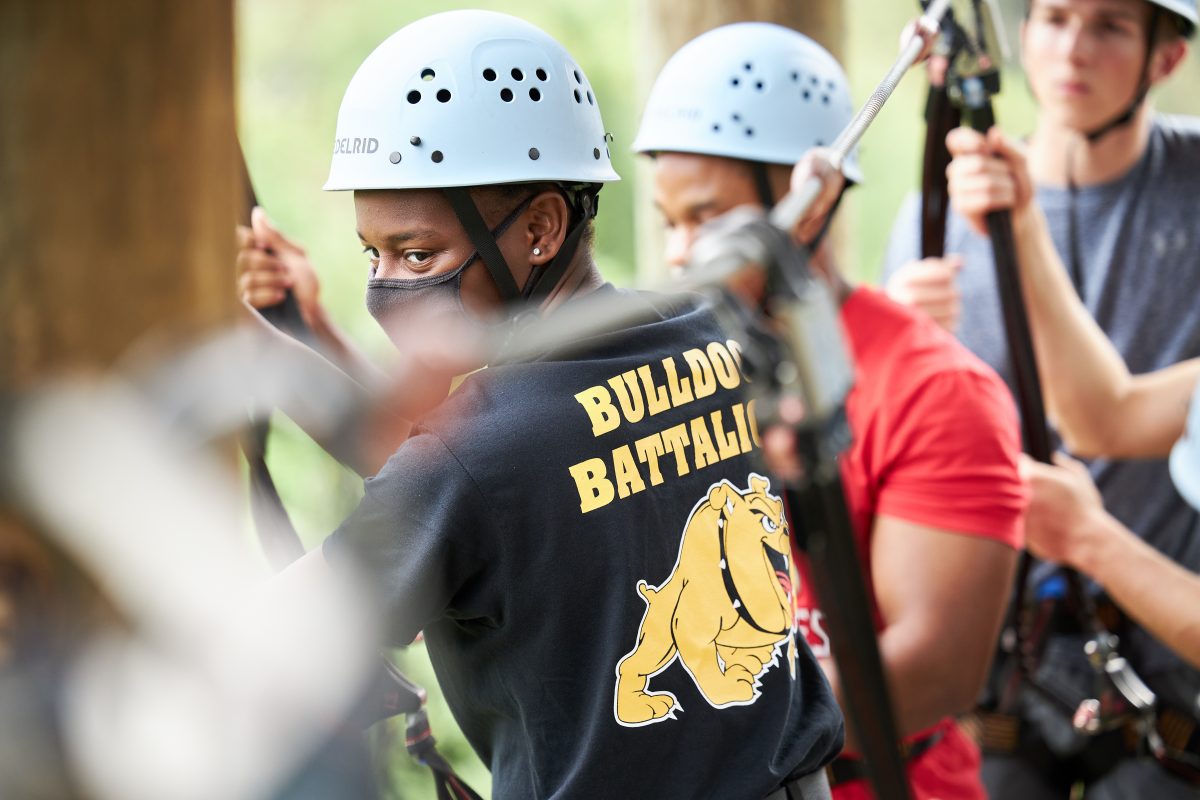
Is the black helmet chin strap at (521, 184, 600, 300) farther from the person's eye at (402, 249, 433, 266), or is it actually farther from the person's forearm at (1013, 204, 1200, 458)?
the person's forearm at (1013, 204, 1200, 458)

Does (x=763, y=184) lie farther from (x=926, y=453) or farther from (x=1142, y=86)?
(x=1142, y=86)

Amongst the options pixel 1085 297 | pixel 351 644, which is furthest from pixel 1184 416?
pixel 351 644

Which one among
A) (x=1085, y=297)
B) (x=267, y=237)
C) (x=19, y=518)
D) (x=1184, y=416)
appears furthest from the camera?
(x=1085, y=297)

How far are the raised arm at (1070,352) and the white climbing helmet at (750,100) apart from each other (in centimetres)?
24

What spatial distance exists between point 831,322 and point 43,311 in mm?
567

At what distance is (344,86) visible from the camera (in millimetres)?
11273

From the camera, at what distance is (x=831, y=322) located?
104 cm

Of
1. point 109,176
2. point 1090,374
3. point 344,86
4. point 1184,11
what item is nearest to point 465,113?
point 109,176

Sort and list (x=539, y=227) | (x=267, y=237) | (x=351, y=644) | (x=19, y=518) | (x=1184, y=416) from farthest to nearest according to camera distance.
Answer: (x=1184, y=416)
(x=267, y=237)
(x=539, y=227)
(x=351, y=644)
(x=19, y=518)

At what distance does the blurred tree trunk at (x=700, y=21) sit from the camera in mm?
3820

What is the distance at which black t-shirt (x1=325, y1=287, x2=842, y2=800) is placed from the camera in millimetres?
1501

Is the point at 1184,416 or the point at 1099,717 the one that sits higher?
the point at 1184,416

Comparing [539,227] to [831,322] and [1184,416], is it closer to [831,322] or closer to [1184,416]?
[831,322]

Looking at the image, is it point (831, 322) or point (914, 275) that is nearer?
point (831, 322)
